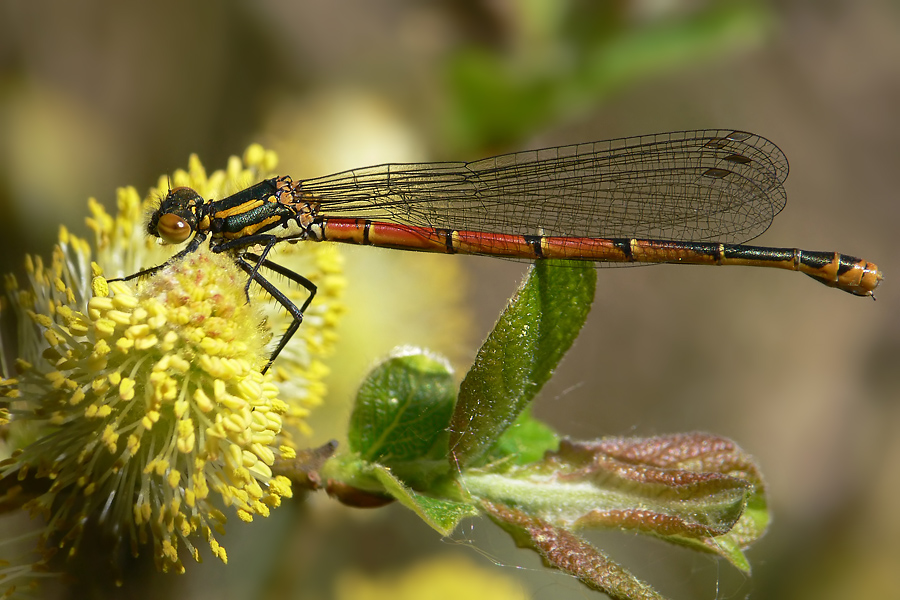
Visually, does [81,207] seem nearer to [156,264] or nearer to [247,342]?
[156,264]

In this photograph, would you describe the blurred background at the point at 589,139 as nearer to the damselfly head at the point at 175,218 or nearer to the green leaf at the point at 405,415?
the damselfly head at the point at 175,218

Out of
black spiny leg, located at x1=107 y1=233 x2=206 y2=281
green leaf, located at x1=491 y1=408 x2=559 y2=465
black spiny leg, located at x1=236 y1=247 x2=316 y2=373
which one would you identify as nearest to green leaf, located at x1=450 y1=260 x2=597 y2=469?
green leaf, located at x1=491 y1=408 x2=559 y2=465

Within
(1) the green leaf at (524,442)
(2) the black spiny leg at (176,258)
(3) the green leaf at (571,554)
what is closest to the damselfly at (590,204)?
(2) the black spiny leg at (176,258)

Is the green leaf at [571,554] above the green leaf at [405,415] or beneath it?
beneath

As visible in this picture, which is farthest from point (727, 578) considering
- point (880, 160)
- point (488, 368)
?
point (880, 160)

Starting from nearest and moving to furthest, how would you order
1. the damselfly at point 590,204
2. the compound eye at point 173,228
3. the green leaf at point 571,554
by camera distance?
the green leaf at point 571,554 < the compound eye at point 173,228 < the damselfly at point 590,204

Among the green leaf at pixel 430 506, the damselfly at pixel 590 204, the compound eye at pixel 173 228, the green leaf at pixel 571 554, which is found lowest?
the green leaf at pixel 571 554
